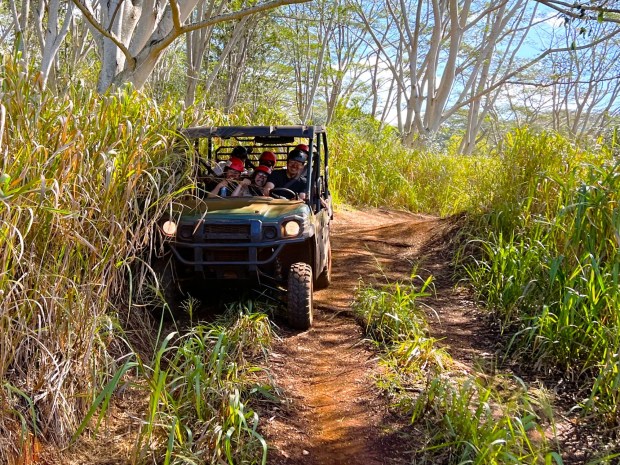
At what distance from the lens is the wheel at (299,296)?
13.9ft

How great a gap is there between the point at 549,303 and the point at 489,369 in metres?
0.69

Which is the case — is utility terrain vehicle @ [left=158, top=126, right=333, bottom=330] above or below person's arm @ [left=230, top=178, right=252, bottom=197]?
below

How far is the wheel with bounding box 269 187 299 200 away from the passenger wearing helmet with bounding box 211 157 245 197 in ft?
1.07

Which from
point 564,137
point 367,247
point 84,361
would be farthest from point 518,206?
point 84,361

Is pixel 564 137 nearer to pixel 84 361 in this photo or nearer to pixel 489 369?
pixel 489 369

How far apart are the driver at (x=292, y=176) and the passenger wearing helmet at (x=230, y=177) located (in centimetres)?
27

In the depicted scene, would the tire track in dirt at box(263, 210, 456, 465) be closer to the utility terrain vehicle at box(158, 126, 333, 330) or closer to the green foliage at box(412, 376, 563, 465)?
the green foliage at box(412, 376, 563, 465)

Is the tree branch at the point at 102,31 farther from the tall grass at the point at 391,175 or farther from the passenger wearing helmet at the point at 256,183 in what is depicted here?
the tall grass at the point at 391,175

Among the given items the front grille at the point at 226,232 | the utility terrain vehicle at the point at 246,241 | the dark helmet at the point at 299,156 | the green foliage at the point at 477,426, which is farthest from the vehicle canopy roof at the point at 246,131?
the green foliage at the point at 477,426

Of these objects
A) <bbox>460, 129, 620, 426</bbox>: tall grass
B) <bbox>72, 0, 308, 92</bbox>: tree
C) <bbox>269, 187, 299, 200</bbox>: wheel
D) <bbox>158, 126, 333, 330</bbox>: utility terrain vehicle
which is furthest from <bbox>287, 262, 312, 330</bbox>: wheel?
<bbox>72, 0, 308, 92</bbox>: tree

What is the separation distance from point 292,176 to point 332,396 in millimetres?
2453

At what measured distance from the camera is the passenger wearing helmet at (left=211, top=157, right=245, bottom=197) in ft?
16.0

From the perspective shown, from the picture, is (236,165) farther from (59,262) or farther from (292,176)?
(59,262)

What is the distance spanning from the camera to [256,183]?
5.13 metres
